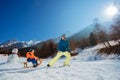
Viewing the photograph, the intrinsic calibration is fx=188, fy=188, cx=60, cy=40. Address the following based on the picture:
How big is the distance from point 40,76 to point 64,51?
3685 mm

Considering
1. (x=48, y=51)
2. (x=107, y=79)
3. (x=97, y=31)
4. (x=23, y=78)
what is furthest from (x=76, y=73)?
(x=48, y=51)

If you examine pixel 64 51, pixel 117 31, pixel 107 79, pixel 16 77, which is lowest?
pixel 107 79

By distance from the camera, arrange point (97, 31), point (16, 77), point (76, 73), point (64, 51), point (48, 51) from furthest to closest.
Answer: point (48, 51)
point (97, 31)
point (64, 51)
point (76, 73)
point (16, 77)

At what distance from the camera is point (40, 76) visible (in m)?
9.92

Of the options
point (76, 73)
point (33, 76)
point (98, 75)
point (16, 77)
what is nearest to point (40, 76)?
point (33, 76)

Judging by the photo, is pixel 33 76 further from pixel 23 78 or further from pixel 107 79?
pixel 107 79

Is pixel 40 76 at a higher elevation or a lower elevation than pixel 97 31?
lower

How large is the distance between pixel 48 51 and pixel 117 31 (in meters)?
37.3

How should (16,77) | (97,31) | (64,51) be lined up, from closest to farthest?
(16,77) < (64,51) < (97,31)

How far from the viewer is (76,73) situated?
34.8ft

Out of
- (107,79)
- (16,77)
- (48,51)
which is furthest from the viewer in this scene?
(48,51)

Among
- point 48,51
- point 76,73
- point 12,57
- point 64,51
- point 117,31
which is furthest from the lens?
point 48,51

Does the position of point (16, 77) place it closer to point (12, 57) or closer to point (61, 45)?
point (61, 45)

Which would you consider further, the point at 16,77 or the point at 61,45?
the point at 61,45
